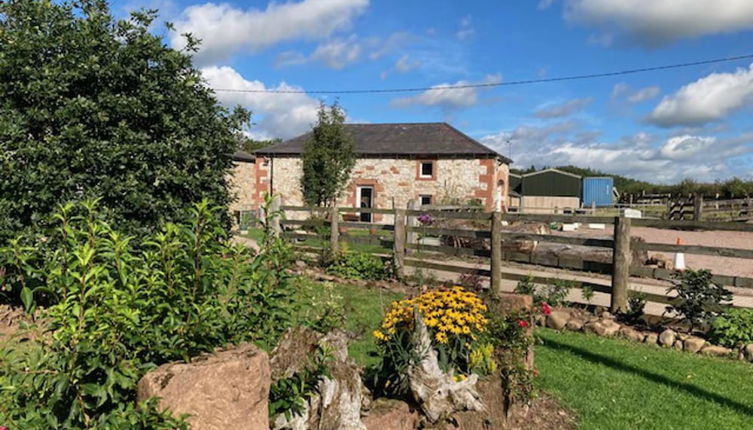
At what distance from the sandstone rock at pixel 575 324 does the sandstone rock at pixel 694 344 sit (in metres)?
1.26

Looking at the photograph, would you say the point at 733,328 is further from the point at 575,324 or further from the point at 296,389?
the point at 296,389

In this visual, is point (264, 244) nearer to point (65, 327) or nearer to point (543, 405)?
point (65, 327)

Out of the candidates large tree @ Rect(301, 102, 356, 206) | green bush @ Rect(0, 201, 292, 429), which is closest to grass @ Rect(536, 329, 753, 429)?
green bush @ Rect(0, 201, 292, 429)

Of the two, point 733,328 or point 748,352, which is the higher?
point 733,328

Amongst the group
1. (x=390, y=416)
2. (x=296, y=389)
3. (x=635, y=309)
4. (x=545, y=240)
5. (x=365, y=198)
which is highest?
(x=365, y=198)

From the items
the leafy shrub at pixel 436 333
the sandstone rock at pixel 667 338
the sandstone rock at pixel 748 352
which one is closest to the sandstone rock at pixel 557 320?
the sandstone rock at pixel 667 338

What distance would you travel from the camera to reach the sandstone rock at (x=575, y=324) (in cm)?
713

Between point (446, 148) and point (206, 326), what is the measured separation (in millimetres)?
25466

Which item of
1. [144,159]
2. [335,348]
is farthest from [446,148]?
[335,348]

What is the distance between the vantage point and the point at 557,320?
7270 millimetres

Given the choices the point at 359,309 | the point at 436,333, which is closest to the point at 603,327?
the point at 359,309

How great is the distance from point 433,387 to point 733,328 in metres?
4.90

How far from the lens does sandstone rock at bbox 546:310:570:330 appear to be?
7.21m

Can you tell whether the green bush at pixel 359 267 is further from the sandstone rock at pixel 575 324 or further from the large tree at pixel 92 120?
the large tree at pixel 92 120
